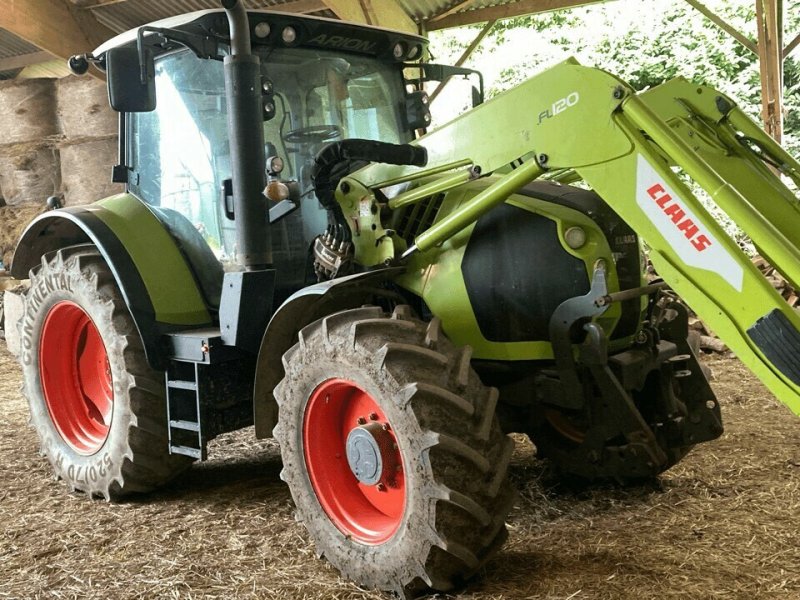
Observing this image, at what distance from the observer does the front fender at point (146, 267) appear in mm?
3877

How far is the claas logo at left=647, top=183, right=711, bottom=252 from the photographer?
8.34 feet

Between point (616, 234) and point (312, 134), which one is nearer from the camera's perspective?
point (616, 234)

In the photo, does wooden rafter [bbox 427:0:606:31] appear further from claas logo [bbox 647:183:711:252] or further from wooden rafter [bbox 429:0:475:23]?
claas logo [bbox 647:183:711:252]

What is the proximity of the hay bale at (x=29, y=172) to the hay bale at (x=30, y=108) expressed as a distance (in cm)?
12

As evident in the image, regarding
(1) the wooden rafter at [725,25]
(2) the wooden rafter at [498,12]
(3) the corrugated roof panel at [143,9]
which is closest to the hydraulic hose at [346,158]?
(3) the corrugated roof panel at [143,9]

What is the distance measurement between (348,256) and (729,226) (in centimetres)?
797

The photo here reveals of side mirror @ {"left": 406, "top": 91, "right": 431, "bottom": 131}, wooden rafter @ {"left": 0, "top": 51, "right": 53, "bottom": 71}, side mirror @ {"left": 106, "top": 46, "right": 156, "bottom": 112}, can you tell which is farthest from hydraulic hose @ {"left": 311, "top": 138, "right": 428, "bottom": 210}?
wooden rafter @ {"left": 0, "top": 51, "right": 53, "bottom": 71}

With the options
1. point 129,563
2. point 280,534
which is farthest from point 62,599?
point 280,534

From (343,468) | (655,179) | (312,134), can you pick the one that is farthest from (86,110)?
(655,179)

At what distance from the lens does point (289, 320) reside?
345cm

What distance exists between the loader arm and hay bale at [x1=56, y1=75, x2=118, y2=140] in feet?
15.4

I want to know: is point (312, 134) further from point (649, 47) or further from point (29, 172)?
point (649, 47)

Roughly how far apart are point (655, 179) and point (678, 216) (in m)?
0.15

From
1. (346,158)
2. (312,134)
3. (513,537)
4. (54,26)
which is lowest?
(513,537)
